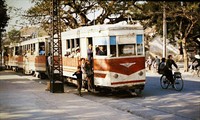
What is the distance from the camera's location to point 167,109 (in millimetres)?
12773

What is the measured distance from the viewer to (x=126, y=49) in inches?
647

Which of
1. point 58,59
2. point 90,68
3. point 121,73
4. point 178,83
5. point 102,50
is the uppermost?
point 102,50

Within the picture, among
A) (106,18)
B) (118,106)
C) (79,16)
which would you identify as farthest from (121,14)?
(118,106)

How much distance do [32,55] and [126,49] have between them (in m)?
17.1

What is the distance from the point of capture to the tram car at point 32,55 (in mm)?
28531

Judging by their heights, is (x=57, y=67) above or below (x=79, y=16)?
below

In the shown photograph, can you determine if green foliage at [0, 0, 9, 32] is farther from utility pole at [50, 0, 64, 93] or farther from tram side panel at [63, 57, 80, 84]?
utility pole at [50, 0, 64, 93]

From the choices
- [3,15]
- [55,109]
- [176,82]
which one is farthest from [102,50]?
[3,15]

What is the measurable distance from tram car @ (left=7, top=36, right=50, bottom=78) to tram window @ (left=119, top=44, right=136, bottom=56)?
11531 millimetres

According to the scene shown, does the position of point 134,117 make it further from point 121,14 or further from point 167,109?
point 121,14

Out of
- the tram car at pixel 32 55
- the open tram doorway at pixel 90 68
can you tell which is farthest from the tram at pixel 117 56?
the tram car at pixel 32 55

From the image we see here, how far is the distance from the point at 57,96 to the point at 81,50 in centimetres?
270

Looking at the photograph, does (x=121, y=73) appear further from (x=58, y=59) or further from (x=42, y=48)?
(x=42, y=48)

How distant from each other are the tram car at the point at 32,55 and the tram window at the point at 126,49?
11.5 m
